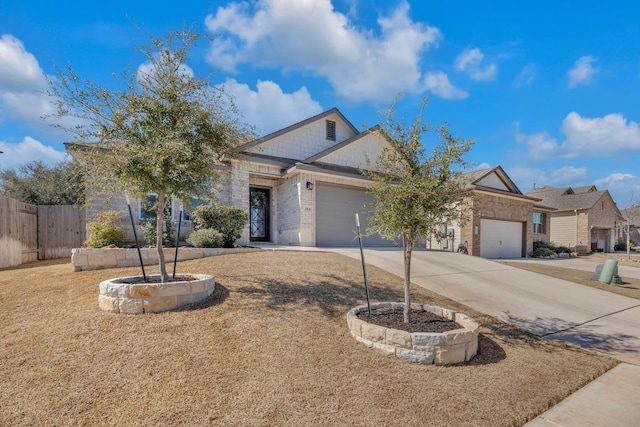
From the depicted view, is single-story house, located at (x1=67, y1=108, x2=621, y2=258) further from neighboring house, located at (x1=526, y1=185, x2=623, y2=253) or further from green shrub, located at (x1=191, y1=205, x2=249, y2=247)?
neighboring house, located at (x1=526, y1=185, x2=623, y2=253)

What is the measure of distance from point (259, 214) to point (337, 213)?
146 inches

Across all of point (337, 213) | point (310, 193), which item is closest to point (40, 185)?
point (310, 193)

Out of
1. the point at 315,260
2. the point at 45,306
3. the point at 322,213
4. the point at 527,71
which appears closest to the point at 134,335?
the point at 45,306

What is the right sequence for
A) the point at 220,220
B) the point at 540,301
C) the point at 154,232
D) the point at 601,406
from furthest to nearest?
the point at 220,220 < the point at 154,232 < the point at 540,301 < the point at 601,406

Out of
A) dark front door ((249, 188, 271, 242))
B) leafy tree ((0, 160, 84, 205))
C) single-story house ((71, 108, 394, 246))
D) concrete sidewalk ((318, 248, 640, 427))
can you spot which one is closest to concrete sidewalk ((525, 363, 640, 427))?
concrete sidewalk ((318, 248, 640, 427))

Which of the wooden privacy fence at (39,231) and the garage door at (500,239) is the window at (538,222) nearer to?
the garage door at (500,239)

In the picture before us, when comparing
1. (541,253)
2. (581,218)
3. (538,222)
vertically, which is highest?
(581,218)

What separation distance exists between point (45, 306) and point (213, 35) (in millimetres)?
5759

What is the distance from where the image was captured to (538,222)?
2608 centimetres

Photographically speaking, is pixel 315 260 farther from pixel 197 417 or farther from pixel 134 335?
pixel 197 417

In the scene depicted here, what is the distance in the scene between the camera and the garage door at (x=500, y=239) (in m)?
19.2

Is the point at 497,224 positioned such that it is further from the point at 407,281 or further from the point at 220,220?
the point at 407,281

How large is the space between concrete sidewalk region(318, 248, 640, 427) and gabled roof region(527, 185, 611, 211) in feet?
75.6

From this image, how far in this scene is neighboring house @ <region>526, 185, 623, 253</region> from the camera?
93.3 ft
